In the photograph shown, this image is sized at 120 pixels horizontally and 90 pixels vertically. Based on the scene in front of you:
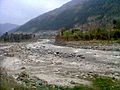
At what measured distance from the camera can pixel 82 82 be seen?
76.1ft

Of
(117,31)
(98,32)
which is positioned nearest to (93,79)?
(117,31)

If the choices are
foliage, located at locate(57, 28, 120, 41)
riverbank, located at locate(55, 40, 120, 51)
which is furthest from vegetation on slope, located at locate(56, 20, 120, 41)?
riverbank, located at locate(55, 40, 120, 51)

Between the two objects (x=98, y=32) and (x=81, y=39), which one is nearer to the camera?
(x=98, y=32)

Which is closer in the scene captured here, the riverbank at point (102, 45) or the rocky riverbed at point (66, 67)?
the rocky riverbed at point (66, 67)

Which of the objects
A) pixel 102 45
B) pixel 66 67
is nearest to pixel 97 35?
pixel 102 45

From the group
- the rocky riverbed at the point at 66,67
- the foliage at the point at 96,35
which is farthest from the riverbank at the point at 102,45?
the rocky riverbed at the point at 66,67

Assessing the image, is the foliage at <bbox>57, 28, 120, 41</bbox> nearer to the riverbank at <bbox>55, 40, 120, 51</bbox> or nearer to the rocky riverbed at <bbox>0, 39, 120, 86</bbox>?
the riverbank at <bbox>55, 40, 120, 51</bbox>

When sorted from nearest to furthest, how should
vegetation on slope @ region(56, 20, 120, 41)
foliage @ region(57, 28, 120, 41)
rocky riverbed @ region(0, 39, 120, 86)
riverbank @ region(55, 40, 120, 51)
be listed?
rocky riverbed @ region(0, 39, 120, 86) → riverbank @ region(55, 40, 120, 51) → foliage @ region(57, 28, 120, 41) → vegetation on slope @ region(56, 20, 120, 41)

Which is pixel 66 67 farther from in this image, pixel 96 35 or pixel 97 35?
pixel 96 35

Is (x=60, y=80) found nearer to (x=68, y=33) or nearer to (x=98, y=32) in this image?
(x=98, y=32)

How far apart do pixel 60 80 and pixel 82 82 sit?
1.96 m

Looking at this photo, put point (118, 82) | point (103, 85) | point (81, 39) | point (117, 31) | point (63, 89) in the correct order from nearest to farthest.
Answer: point (63, 89)
point (103, 85)
point (118, 82)
point (117, 31)
point (81, 39)

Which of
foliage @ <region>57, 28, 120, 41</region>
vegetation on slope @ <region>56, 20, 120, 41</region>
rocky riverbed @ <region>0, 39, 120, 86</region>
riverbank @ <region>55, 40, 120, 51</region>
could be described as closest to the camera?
rocky riverbed @ <region>0, 39, 120, 86</region>

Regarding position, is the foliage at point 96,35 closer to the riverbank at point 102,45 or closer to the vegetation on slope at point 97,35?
the vegetation on slope at point 97,35
